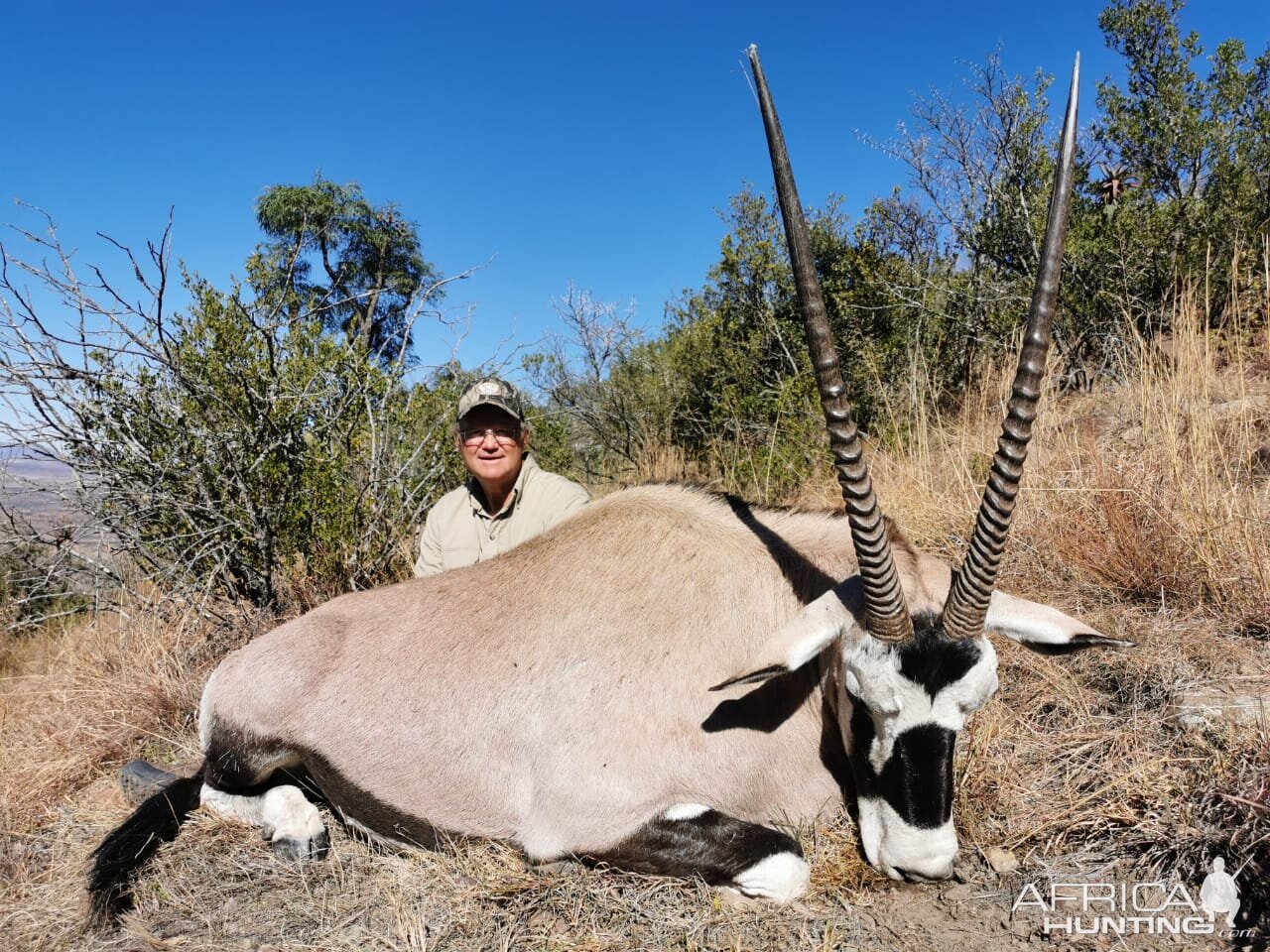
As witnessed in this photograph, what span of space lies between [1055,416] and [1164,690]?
9.70 feet

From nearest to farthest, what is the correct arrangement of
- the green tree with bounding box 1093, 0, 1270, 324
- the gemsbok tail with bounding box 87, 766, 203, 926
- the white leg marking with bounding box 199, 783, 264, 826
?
the gemsbok tail with bounding box 87, 766, 203, 926 → the white leg marking with bounding box 199, 783, 264, 826 → the green tree with bounding box 1093, 0, 1270, 324

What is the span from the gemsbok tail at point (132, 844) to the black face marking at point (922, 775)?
9.64 ft

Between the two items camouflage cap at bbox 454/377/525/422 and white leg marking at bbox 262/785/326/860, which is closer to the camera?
white leg marking at bbox 262/785/326/860

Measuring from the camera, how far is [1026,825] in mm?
2748

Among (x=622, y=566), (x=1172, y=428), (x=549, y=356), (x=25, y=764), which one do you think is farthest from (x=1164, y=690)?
(x=549, y=356)

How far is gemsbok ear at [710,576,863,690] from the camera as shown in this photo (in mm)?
2510

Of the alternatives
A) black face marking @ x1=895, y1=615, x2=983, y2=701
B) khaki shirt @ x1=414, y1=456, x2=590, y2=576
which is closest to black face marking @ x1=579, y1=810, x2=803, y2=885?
black face marking @ x1=895, y1=615, x2=983, y2=701

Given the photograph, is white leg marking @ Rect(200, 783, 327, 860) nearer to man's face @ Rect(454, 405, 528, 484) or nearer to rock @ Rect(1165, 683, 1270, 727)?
man's face @ Rect(454, 405, 528, 484)

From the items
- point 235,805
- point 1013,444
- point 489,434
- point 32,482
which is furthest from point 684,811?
point 32,482

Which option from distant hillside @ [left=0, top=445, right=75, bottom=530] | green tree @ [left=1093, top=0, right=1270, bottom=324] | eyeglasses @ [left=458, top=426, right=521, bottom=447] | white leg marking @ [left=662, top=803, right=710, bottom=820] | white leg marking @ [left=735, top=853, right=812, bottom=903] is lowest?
white leg marking @ [left=735, top=853, right=812, bottom=903]

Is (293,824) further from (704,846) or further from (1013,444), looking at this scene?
(1013,444)

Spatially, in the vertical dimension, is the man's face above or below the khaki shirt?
above

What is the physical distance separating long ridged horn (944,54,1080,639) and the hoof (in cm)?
272

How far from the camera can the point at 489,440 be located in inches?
183
